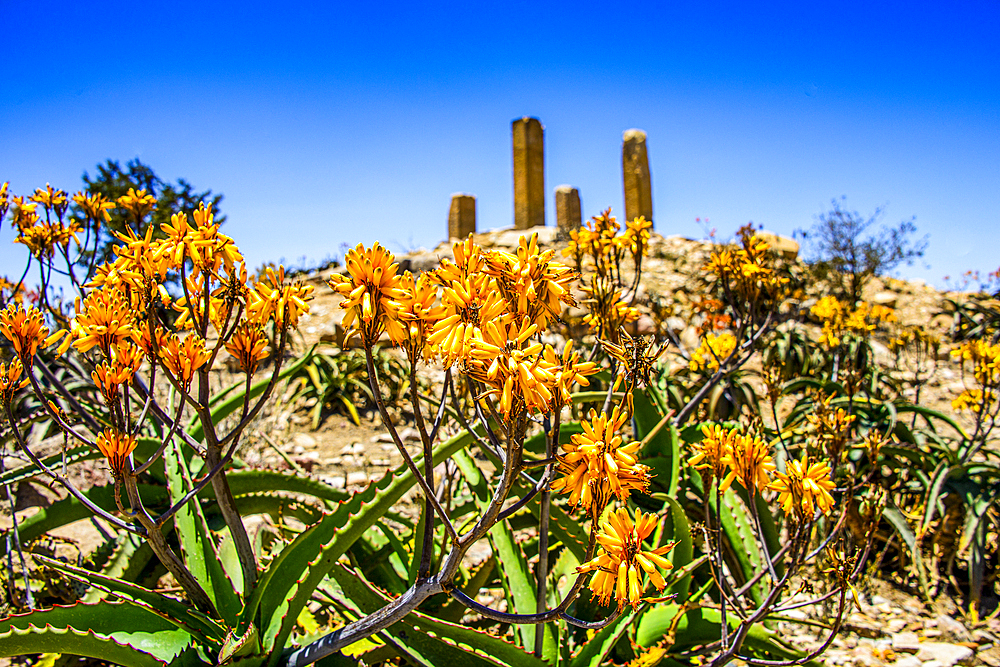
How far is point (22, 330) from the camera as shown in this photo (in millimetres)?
1416

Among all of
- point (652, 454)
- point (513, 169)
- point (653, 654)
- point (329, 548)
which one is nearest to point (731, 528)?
point (652, 454)

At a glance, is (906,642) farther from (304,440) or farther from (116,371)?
(304,440)

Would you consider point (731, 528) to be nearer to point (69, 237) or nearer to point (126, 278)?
point (126, 278)

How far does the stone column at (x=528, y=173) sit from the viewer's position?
65.7 ft

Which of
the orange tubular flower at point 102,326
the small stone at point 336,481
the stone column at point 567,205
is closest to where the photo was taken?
the orange tubular flower at point 102,326

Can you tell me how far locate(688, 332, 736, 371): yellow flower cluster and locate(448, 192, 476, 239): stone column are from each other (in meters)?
15.9

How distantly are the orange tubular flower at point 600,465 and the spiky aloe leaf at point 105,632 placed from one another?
3.92ft

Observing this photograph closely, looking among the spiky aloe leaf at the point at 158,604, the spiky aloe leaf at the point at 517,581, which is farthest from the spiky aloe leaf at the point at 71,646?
the spiky aloe leaf at the point at 517,581

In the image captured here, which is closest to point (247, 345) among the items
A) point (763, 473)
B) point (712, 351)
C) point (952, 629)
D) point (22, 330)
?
point (22, 330)

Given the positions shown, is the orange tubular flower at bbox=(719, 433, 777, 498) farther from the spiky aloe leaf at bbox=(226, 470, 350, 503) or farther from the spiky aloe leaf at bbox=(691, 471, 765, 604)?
the spiky aloe leaf at bbox=(226, 470, 350, 503)

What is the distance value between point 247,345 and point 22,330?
49 centimetres

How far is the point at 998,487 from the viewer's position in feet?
9.73

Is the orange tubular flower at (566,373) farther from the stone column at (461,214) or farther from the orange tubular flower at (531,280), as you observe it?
the stone column at (461,214)

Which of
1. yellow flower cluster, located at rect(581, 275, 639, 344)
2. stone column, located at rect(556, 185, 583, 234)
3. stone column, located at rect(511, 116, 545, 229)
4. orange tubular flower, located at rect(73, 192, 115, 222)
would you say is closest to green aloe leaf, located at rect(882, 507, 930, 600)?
yellow flower cluster, located at rect(581, 275, 639, 344)
